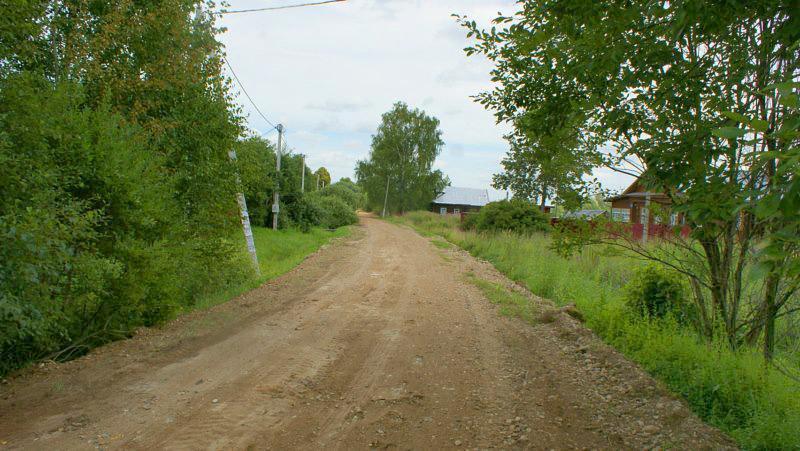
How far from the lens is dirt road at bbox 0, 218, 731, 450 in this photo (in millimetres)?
4082

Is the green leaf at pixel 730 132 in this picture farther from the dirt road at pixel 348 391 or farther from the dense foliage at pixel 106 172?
the dense foliage at pixel 106 172

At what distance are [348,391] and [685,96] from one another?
4304mm

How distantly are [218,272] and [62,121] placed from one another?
5360mm

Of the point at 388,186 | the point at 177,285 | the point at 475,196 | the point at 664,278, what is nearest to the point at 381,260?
the point at 177,285

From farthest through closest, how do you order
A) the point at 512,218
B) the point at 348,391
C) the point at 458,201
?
the point at 458,201 → the point at 512,218 → the point at 348,391

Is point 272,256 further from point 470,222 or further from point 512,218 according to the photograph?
point 470,222

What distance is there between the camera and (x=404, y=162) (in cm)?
6006

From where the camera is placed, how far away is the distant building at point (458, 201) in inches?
2889

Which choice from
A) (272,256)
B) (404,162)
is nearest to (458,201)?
(404,162)

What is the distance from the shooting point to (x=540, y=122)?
5.85 metres

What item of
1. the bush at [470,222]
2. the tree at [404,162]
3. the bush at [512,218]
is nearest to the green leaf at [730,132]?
the bush at [512,218]

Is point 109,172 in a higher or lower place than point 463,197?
lower

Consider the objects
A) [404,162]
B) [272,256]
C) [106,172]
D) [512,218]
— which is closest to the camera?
[106,172]

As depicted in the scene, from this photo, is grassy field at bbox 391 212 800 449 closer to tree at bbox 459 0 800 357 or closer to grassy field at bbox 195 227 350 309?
tree at bbox 459 0 800 357
